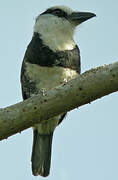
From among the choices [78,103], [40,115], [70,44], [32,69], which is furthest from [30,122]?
[70,44]

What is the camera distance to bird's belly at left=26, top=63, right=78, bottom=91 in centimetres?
390

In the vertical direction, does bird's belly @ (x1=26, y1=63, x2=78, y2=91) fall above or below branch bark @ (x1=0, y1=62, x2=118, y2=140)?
above

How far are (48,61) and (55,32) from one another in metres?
0.44

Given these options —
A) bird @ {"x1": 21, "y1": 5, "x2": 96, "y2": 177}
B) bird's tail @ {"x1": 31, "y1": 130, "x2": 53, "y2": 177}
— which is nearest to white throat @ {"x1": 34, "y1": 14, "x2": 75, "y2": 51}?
bird @ {"x1": 21, "y1": 5, "x2": 96, "y2": 177}

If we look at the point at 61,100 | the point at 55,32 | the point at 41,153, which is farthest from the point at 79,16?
the point at 61,100

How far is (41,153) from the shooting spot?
4629 millimetres

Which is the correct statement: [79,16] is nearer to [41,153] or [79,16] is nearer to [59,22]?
[59,22]

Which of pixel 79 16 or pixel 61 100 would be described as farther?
pixel 79 16

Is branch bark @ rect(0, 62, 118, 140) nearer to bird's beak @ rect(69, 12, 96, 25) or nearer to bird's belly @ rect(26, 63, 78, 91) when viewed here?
bird's belly @ rect(26, 63, 78, 91)

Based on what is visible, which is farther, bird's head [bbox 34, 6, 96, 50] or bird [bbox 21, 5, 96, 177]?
bird's head [bbox 34, 6, 96, 50]

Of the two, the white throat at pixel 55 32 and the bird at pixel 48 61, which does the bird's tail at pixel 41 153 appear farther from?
the white throat at pixel 55 32

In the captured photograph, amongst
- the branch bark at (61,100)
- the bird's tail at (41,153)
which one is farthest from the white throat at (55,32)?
the branch bark at (61,100)

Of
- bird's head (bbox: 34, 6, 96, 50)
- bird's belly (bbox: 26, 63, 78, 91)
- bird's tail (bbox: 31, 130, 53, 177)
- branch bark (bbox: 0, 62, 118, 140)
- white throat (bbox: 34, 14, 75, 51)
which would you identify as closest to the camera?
branch bark (bbox: 0, 62, 118, 140)

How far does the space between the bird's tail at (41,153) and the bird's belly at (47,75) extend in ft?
2.56
